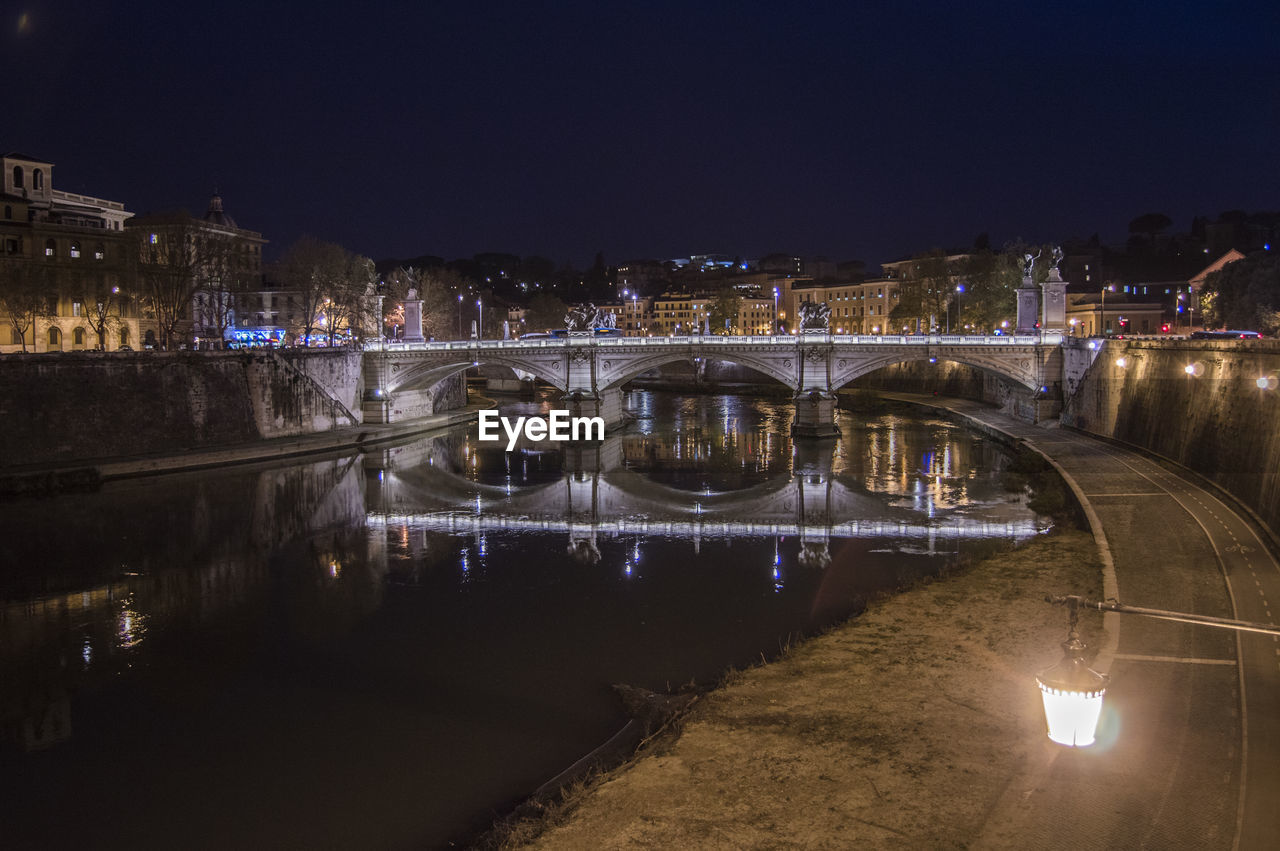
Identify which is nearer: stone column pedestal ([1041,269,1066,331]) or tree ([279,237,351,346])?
stone column pedestal ([1041,269,1066,331])

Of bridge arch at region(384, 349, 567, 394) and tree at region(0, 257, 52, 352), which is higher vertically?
tree at region(0, 257, 52, 352)

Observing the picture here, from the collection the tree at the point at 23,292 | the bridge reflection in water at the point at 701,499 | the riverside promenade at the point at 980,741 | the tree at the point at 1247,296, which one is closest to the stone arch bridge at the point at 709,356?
the bridge reflection in water at the point at 701,499

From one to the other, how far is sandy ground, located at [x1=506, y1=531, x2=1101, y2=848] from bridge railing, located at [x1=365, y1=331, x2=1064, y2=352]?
3008 cm

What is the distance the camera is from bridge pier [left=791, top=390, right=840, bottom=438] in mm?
43656

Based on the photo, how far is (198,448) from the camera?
36.7 metres

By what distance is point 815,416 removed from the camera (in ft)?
144

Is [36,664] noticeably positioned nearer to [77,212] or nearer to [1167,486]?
[1167,486]

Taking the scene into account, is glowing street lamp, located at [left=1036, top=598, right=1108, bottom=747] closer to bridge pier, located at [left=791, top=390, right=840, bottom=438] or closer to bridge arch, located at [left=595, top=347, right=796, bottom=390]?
bridge pier, located at [left=791, top=390, right=840, bottom=438]

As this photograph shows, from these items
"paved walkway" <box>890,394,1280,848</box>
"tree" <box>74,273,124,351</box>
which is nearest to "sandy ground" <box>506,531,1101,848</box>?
"paved walkway" <box>890,394,1280,848</box>

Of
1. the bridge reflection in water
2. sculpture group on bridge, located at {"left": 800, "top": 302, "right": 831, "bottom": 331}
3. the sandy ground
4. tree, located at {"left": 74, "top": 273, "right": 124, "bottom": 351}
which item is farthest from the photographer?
sculpture group on bridge, located at {"left": 800, "top": 302, "right": 831, "bottom": 331}

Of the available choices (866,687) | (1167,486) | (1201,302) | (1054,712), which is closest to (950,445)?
(1167,486)

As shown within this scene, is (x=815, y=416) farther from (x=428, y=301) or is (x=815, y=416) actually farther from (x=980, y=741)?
(x=980, y=741)

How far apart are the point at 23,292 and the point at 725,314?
2402 inches

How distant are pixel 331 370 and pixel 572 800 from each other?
40.4 metres
